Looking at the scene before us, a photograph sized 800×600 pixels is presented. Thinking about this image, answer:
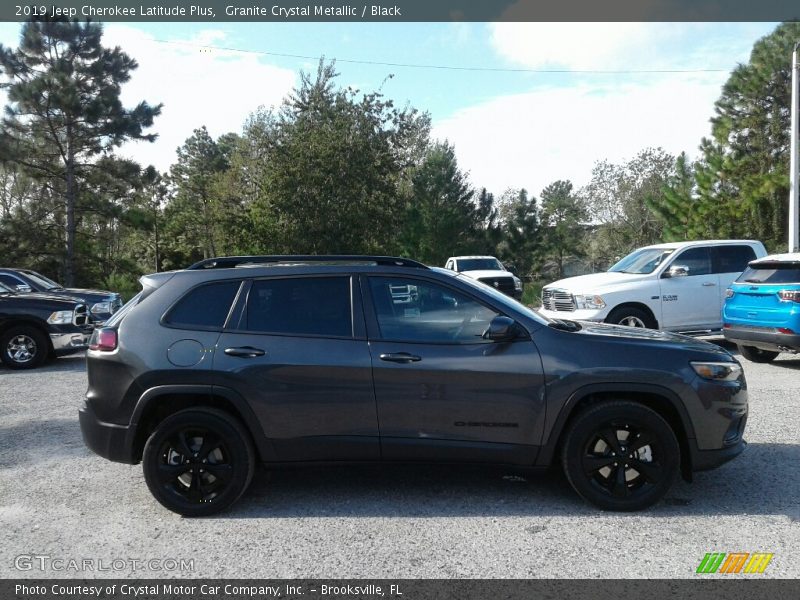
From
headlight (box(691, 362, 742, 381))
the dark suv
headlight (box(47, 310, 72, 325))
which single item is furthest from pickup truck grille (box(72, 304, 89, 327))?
headlight (box(691, 362, 742, 381))

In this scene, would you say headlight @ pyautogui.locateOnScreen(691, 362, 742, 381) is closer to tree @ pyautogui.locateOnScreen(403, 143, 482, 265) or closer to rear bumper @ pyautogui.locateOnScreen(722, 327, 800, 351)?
rear bumper @ pyautogui.locateOnScreen(722, 327, 800, 351)

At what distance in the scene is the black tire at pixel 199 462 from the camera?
Answer: 4.69 meters

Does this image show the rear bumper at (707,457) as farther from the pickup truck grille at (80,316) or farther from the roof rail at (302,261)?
the pickup truck grille at (80,316)

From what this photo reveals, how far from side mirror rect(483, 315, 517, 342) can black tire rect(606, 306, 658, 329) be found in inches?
292

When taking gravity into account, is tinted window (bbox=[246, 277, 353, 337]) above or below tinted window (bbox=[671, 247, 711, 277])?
below

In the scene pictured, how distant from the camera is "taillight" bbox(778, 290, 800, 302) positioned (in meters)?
9.60

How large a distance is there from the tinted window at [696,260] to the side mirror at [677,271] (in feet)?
0.64

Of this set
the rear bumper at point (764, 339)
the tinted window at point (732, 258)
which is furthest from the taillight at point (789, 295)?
the tinted window at point (732, 258)

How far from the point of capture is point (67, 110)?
96.7 ft

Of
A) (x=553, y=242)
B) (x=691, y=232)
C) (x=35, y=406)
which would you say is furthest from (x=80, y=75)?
(x=553, y=242)

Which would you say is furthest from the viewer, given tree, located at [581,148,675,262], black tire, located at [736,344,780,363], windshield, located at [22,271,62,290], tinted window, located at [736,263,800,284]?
tree, located at [581,148,675,262]

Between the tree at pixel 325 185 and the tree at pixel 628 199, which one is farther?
the tree at pixel 628 199

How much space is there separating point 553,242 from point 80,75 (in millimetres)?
34090

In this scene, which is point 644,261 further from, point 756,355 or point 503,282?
point 503,282
